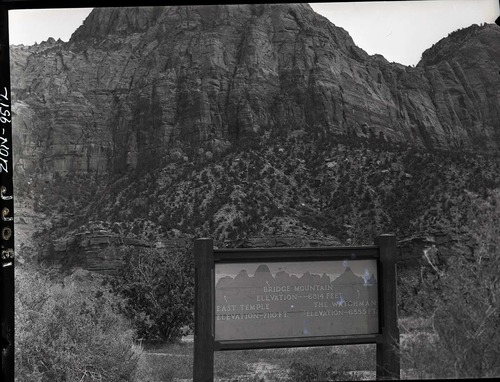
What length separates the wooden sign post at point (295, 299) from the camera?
8.96m

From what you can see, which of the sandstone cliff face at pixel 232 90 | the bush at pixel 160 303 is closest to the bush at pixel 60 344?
the bush at pixel 160 303

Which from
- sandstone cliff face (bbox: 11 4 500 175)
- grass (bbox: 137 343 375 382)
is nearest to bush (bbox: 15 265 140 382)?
grass (bbox: 137 343 375 382)

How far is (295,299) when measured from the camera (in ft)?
30.5

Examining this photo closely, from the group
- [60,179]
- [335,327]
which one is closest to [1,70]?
[335,327]

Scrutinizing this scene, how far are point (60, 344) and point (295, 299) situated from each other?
4.38 metres

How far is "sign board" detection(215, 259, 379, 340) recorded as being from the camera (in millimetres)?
9109

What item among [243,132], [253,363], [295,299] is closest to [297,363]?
[253,363]

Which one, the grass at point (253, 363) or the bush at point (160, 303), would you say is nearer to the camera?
the grass at point (253, 363)

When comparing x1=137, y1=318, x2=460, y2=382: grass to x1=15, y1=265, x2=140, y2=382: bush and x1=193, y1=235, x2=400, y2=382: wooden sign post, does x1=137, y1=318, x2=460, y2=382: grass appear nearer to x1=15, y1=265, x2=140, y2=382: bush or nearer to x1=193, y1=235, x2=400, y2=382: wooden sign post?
x1=193, y1=235, x2=400, y2=382: wooden sign post

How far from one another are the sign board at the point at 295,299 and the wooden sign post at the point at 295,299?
0.01 m

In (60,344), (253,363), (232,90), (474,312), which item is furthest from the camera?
(232,90)

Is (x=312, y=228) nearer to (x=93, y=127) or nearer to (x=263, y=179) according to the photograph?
(x=263, y=179)

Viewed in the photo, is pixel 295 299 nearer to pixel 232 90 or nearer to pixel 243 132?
pixel 243 132

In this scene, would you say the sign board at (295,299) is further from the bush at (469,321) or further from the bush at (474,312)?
the bush at (474,312)
